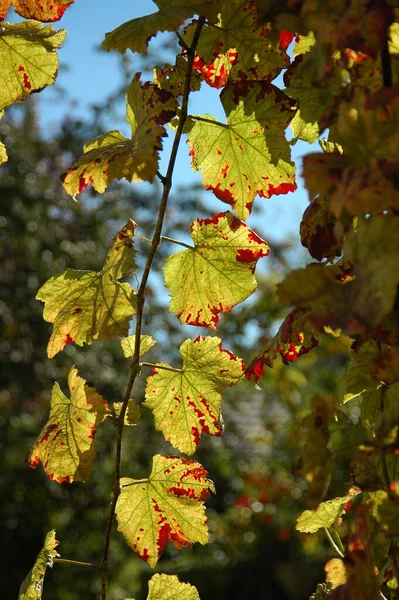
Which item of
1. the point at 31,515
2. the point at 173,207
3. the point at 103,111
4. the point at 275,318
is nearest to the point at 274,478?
the point at 275,318

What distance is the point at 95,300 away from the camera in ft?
3.07

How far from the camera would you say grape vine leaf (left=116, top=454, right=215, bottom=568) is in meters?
0.98

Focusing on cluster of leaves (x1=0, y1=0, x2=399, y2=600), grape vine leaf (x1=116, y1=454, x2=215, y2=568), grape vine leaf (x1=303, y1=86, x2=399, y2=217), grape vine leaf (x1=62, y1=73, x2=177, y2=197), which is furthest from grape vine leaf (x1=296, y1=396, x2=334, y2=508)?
grape vine leaf (x1=116, y1=454, x2=215, y2=568)

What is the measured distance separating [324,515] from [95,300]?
41 centimetres

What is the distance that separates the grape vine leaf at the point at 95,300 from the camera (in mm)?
896

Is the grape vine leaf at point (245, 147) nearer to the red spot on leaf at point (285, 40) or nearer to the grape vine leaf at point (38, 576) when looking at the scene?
the red spot on leaf at point (285, 40)

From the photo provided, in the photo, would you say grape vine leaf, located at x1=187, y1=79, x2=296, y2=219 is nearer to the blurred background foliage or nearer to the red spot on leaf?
the red spot on leaf

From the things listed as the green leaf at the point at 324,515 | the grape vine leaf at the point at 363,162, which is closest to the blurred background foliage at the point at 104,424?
the green leaf at the point at 324,515

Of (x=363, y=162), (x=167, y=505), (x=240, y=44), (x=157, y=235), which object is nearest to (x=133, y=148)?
(x=157, y=235)

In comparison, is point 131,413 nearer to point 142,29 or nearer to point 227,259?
point 227,259

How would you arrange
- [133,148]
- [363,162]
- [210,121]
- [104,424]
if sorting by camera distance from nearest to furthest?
[363,162] → [133,148] → [210,121] → [104,424]

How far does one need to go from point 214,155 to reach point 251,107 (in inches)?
3.6

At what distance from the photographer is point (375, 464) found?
698 mm

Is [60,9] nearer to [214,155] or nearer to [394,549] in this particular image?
[214,155]
